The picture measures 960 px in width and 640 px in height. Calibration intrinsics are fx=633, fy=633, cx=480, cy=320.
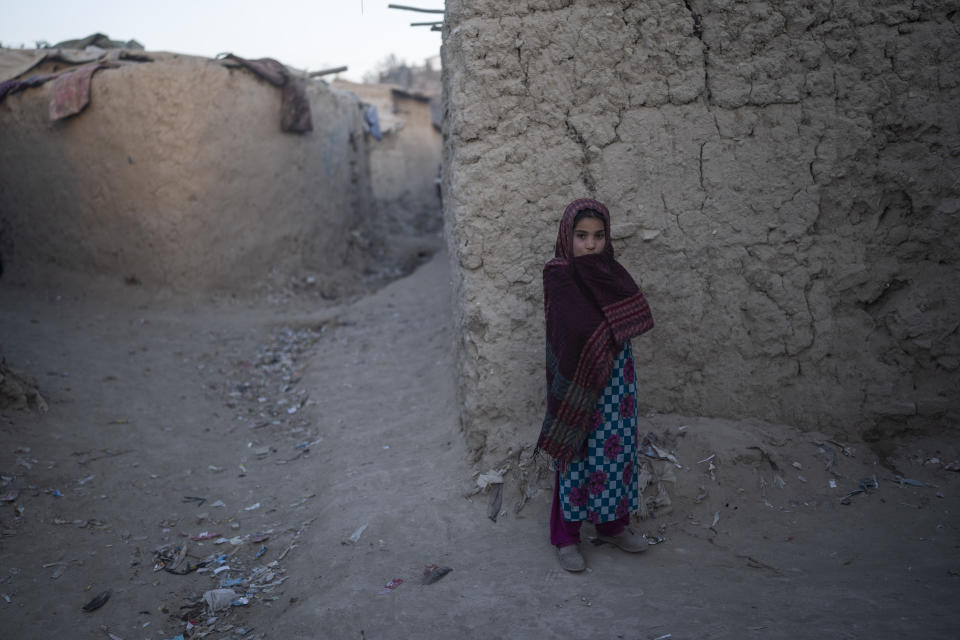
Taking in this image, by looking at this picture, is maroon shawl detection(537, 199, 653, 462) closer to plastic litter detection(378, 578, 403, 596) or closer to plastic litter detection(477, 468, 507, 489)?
plastic litter detection(477, 468, 507, 489)

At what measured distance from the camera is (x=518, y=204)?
2.83m

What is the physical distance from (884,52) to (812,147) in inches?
18.0

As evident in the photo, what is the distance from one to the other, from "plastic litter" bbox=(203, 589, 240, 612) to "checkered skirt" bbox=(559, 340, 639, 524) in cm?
131

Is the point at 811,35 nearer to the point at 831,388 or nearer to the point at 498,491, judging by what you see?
the point at 831,388

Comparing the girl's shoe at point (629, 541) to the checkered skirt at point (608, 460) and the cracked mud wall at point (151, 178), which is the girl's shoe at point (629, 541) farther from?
the cracked mud wall at point (151, 178)

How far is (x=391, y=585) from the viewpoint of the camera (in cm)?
231

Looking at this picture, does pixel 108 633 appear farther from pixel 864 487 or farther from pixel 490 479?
pixel 864 487

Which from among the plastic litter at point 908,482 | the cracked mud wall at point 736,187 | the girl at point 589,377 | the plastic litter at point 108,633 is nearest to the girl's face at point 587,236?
the girl at point 589,377

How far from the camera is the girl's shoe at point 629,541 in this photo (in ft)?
7.79

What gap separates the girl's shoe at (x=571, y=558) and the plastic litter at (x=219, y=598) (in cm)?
126

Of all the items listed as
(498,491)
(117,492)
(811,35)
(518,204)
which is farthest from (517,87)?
(117,492)

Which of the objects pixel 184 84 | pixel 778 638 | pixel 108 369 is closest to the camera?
pixel 778 638

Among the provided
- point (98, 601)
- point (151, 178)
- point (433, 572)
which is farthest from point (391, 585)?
point (151, 178)

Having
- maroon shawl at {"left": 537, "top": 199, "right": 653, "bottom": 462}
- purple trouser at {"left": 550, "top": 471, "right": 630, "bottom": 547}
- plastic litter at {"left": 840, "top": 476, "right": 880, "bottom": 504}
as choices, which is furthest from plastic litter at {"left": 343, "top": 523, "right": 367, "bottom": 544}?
plastic litter at {"left": 840, "top": 476, "right": 880, "bottom": 504}
